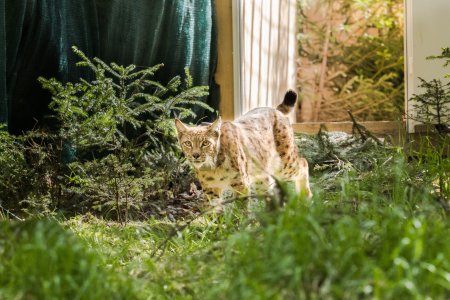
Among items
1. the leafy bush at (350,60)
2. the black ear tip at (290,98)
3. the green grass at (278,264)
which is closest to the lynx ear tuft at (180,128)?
the black ear tip at (290,98)

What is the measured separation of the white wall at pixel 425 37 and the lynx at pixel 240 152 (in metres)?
2.74

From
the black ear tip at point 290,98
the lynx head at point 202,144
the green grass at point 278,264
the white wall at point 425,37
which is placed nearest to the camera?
the green grass at point 278,264

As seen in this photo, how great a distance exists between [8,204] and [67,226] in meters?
0.88

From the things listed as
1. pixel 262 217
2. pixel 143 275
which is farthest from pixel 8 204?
pixel 262 217

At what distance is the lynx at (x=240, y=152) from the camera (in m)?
5.45

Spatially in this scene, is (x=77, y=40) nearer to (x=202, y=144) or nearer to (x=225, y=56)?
(x=202, y=144)

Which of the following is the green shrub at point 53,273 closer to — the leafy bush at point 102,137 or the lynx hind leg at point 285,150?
the leafy bush at point 102,137

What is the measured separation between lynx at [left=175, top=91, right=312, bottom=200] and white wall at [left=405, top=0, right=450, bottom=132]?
2.74m

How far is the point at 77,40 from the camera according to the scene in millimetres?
6219

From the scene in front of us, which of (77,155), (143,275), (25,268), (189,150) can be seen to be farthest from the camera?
(77,155)

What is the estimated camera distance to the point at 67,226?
16.2ft

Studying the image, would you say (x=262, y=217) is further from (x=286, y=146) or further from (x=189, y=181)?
(x=189, y=181)


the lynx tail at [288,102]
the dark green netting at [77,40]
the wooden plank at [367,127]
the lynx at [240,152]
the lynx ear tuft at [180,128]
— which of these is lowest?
the lynx at [240,152]

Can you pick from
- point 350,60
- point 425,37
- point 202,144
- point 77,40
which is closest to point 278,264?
point 202,144
